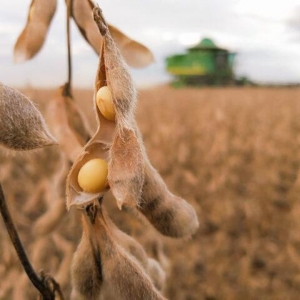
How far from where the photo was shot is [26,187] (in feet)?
14.2

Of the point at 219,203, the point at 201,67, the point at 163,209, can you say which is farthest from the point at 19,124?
the point at 201,67

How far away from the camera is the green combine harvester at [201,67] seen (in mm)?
20625

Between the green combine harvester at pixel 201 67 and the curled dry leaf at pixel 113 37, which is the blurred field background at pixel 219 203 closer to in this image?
the curled dry leaf at pixel 113 37

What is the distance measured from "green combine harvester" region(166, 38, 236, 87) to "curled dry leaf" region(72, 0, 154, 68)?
20.0 meters

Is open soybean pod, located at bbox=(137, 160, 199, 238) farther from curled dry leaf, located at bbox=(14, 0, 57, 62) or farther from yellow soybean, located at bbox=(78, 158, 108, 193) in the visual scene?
curled dry leaf, located at bbox=(14, 0, 57, 62)

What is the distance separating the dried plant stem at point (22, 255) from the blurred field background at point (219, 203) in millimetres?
1334

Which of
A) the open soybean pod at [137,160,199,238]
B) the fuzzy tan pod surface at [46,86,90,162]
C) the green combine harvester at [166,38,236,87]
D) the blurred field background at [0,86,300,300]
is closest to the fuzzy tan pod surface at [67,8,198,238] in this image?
the open soybean pod at [137,160,199,238]

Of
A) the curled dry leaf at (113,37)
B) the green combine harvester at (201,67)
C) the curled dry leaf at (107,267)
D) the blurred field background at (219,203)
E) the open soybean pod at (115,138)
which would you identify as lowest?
the green combine harvester at (201,67)

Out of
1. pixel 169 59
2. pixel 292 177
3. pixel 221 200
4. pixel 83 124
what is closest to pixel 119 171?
pixel 83 124

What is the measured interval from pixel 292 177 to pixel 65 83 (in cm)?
510

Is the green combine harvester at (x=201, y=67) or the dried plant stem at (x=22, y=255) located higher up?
the dried plant stem at (x=22, y=255)

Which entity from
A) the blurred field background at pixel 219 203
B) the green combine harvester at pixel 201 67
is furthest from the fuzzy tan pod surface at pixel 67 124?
the green combine harvester at pixel 201 67

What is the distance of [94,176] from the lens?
1.49 ft

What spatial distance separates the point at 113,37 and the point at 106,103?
0.51 ft
